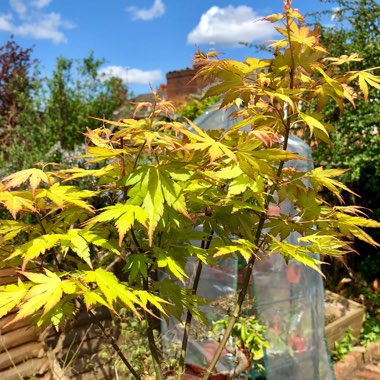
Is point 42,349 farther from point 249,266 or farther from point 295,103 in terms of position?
point 295,103

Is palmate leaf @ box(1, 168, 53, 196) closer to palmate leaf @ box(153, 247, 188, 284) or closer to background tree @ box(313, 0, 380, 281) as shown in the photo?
palmate leaf @ box(153, 247, 188, 284)

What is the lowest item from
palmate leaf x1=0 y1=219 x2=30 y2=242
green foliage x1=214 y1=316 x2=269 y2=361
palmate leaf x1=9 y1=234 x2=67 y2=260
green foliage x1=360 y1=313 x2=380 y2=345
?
green foliage x1=360 y1=313 x2=380 y2=345

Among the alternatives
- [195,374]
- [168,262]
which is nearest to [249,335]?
[195,374]

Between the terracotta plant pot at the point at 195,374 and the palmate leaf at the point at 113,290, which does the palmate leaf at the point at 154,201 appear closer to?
the palmate leaf at the point at 113,290

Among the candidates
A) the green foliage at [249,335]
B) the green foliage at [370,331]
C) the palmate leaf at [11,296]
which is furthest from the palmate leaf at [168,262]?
the green foliage at [370,331]

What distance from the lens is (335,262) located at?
7230mm

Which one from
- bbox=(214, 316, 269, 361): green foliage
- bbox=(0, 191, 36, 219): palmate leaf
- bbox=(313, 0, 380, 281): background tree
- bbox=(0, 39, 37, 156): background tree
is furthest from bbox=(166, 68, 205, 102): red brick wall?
bbox=(0, 191, 36, 219): palmate leaf

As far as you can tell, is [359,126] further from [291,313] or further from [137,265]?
[137,265]

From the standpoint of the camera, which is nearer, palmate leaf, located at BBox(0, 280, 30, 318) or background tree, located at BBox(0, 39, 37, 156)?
palmate leaf, located at BBox(0, 280, 30, 318)

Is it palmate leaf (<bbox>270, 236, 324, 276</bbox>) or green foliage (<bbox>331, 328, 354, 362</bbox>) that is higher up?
palmate leaf (<bbox>270, 236, 324, 276</bbox>)

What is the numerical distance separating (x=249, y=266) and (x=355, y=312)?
14.8 ft

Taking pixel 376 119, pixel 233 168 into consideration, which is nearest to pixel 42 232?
pixel 233 168

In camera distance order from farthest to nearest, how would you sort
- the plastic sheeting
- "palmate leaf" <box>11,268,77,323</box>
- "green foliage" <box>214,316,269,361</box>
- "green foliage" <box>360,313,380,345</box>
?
1. "green foliage" <box>360,313,380,345</box>
2. the plastic sheeting
3. "green foliage" <box>214,316,269,361</box>
4. "palmate leaf" <box>11,268,77,323</box>

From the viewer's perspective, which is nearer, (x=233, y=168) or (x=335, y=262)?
(x=233, y=168)
